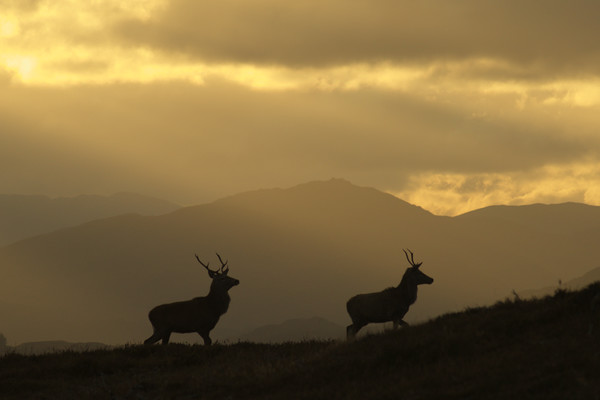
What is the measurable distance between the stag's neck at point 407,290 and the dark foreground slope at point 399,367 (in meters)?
4.37

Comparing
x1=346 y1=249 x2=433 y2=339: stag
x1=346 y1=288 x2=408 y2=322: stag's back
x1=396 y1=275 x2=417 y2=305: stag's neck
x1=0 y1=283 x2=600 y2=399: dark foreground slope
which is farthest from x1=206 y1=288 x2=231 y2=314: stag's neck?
x1=396 y1=275 x2=417 y2=305: stag's neck

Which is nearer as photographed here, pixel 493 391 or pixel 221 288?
pixel 493 391

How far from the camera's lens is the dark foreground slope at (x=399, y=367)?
13.9m

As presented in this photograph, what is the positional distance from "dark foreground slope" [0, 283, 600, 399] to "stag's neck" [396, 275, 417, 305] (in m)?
4.37

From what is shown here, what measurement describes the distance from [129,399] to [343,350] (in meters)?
4.64

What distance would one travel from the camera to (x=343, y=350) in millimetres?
18453

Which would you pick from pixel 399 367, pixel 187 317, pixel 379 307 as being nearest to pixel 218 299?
pixel 187 317

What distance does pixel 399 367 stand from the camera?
16359 millimetres

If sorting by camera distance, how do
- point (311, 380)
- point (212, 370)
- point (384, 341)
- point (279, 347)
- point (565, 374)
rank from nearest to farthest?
point (565, 374) → point (311, 380) → point (384, 341) → point (212, 370) → point (279, 347)

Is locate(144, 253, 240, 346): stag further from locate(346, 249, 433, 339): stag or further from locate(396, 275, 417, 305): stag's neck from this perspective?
locate(396, 275, 417, 305): stag's neck

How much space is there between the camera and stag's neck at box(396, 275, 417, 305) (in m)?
26.1

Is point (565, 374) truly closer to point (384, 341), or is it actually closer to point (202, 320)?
point (384, 341)

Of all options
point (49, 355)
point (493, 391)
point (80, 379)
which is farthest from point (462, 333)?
point (49, 355)

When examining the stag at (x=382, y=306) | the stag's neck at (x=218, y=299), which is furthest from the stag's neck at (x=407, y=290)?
the stag's neck at (x=218, y=299)
